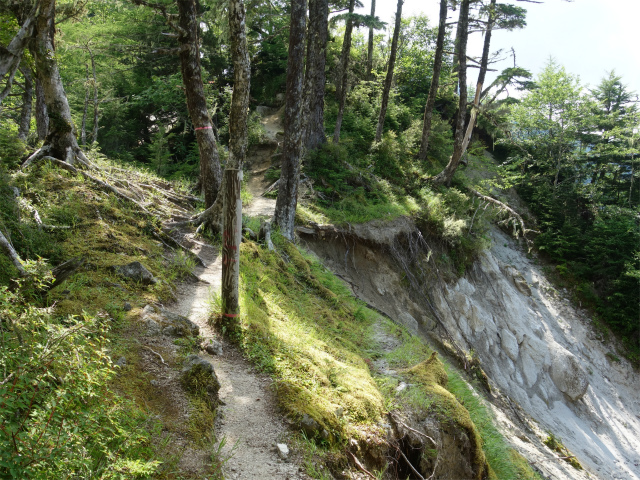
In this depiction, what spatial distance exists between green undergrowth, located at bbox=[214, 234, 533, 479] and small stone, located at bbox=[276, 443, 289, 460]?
0.63 feet

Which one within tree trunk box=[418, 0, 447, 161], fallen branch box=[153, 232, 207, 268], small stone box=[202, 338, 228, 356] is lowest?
small stone box=[202, 338, 228, 356]


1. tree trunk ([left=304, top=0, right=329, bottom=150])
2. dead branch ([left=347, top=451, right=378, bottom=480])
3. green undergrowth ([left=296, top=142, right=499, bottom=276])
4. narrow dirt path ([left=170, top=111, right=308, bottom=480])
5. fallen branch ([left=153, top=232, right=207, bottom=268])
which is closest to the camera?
narrow dirt path ([left=170, top=111, right=308, bottom=480])

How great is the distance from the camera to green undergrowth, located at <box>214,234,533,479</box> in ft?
14.0

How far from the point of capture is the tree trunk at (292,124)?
9.12 m

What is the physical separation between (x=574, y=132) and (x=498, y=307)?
12.3 meters

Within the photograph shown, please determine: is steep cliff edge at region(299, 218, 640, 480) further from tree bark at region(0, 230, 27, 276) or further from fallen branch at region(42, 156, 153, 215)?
tree bark at region(0, 230, 27, 276)

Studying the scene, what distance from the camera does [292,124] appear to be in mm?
9656

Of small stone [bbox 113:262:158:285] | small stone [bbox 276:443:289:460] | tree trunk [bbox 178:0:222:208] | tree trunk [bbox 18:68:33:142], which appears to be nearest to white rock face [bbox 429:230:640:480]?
tree trunk [bbox 178:0:222:208]

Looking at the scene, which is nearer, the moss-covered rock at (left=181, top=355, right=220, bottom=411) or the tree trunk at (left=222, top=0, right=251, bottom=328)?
the moss-covered rock at (left=181, top=355, right=220, bottom=411)

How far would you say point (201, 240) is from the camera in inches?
323

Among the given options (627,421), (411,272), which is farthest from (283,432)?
(627,421)

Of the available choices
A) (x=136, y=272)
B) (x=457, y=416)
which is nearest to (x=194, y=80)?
(x=136, y=272)

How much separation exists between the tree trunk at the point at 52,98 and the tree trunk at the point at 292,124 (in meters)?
4.32

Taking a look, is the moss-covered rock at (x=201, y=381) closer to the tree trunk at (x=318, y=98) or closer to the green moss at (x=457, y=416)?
the green moss at (x=457, y=416)
